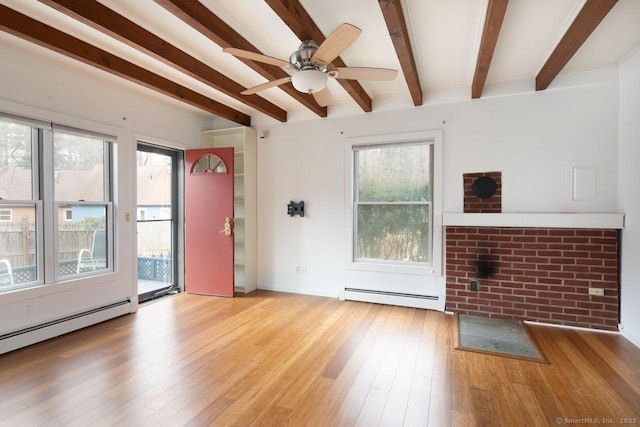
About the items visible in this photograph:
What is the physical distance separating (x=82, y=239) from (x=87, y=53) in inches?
75.5

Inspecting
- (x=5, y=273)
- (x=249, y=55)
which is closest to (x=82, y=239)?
(x=5, y=273)

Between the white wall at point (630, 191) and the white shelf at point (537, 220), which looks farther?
the white shelf at point (537, 220)

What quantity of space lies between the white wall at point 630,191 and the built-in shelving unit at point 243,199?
439 centimetres

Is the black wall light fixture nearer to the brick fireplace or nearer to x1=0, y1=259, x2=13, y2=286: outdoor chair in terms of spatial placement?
the brick fireplace

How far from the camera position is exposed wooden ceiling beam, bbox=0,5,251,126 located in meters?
2.23

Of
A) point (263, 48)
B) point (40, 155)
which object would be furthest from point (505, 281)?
point (40, 155)

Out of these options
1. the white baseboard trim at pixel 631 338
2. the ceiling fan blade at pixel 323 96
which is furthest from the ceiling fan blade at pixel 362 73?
the white baseboard trim at pixel 631 338

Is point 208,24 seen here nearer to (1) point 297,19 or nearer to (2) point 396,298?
(1) point 297,19

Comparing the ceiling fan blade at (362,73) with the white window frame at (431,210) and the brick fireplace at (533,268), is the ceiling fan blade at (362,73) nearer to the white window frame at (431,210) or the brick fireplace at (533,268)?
the white window frame at (431,210)

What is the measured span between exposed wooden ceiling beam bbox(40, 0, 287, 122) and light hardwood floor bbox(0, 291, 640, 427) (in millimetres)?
2565

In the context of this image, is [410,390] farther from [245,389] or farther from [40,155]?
[40,155]

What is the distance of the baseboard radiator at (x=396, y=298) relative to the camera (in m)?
3.81

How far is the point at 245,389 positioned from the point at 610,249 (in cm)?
373

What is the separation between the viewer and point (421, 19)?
2350 mm
